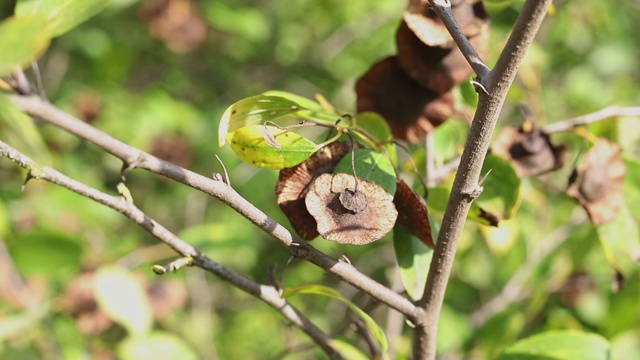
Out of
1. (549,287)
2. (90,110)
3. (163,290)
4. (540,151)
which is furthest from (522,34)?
(90,110)

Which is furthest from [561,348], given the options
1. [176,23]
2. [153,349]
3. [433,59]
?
[176,23]

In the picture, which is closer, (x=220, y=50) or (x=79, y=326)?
(x=79, y=326)

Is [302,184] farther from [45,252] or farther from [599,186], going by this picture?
[45,252]

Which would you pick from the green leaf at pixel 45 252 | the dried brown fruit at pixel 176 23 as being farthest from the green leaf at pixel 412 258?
the dried brown fruit at pixel 176 23

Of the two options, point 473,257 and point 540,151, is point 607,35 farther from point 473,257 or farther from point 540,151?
point 540,151

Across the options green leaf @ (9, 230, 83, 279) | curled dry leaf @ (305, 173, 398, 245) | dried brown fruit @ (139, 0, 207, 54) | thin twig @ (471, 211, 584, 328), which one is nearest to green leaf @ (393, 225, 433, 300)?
curled dry leaf @ (305, 173, 398, 245)

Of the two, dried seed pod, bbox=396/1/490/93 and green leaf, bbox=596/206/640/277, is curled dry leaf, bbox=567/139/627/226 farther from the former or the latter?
dried seed pod, bbox=396/1/490/93
